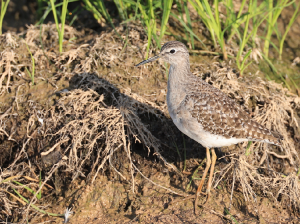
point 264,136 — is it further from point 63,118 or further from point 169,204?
point 63,118

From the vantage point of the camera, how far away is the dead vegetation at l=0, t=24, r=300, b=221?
4.96 metres

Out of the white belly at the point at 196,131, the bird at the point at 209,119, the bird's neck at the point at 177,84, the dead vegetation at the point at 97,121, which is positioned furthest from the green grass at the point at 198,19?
the white belly at the point at 196,131

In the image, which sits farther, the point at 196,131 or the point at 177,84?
the point at 177,84

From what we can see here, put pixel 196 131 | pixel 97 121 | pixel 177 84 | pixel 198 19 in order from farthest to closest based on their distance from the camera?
pixel 198 19, pixel 97 121, pixel 177 84, pixel 196 131

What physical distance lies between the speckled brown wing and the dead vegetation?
486mm

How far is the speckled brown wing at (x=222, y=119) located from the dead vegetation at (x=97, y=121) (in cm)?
49

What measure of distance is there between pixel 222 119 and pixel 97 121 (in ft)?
5.80

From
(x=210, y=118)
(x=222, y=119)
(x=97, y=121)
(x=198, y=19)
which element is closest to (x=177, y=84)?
(x=210, y=118)

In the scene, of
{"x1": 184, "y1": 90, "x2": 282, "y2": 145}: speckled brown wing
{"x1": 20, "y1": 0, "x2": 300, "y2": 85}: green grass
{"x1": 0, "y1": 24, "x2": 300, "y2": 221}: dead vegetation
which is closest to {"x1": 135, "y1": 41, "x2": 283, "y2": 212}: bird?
{"x1": 184, "y1": 90, "x2": 282, "y2": 145}: speckled brown wing

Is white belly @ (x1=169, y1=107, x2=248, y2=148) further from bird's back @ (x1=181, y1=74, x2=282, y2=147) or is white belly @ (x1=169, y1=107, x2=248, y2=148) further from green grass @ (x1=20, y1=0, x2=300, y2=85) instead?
green grass @ (x1=20, y1=0, x2=300, y2=85)

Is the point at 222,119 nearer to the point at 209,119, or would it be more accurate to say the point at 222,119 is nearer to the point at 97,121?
the point at 209,119

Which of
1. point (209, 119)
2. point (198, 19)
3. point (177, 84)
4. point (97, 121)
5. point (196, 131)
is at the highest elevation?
point (198, 19)

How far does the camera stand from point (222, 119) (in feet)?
15.2

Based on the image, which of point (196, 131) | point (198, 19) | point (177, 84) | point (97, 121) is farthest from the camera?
point (198, 19)
